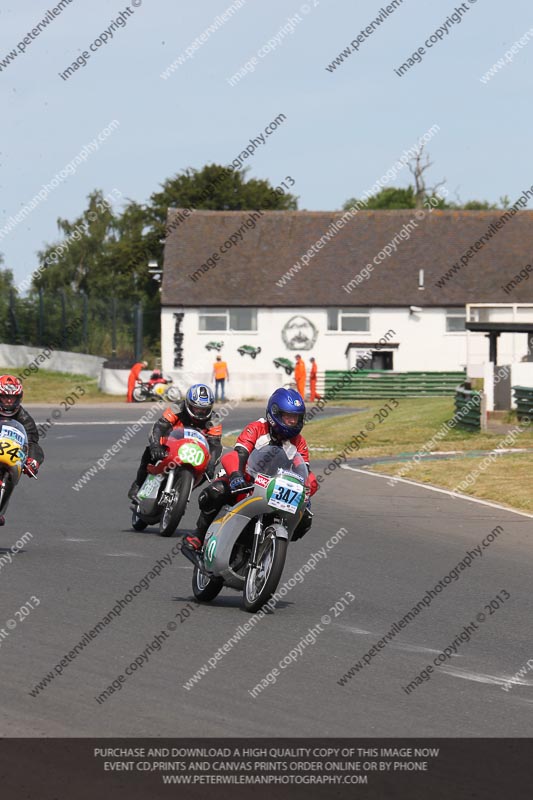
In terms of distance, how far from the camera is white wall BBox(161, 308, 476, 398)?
5950 cm

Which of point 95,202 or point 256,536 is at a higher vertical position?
point 95,202

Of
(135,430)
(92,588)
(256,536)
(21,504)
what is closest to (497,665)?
(256,536)

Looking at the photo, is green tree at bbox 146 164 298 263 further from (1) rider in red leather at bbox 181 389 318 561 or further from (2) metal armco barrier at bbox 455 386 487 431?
(1) rider in red leather at bbox 181 389 318 561

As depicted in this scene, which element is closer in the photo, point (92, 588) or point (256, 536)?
point (256, 536)

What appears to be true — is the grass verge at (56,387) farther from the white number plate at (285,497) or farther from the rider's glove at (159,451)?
the white number plate at (285,497)

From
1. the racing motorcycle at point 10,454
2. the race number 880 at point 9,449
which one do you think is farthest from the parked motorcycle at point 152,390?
the race number 880 at point 9,449

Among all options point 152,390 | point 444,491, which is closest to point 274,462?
point 444,491

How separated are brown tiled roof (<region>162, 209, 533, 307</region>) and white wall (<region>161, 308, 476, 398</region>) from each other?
1.84 feet

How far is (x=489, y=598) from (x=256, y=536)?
2522 millimetres

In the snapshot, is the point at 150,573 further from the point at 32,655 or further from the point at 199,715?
the point at 199,715

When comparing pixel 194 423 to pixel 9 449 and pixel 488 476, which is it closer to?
pixel 9 449
